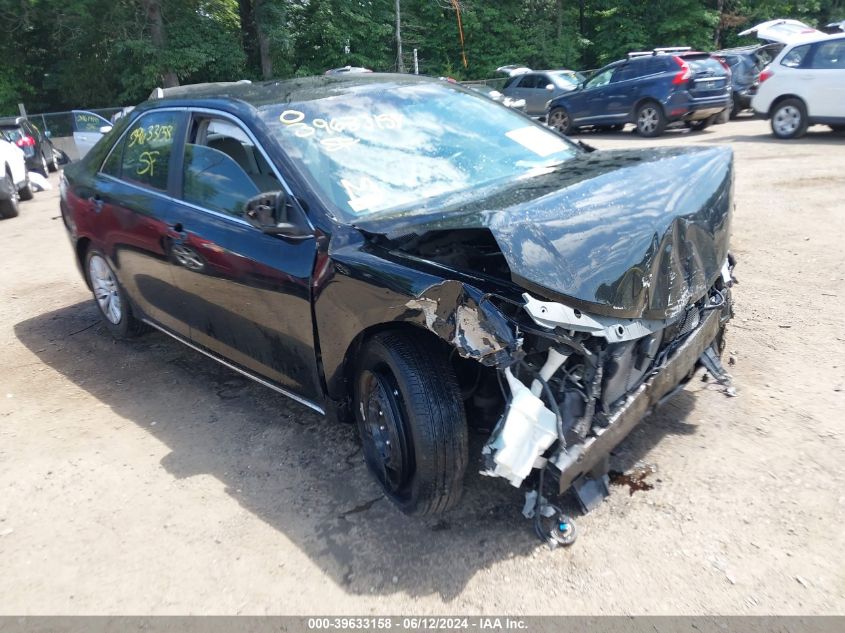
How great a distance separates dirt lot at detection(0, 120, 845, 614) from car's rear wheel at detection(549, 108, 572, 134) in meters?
12.8

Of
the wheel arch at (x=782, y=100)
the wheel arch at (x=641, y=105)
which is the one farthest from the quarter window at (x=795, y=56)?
the wheel arch at (x=641, y=105)

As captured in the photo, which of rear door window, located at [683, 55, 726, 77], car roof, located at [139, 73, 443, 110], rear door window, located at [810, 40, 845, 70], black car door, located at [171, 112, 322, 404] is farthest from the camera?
rear door window, located at [683, 55, 726, 77]

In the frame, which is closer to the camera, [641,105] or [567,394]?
Result: [567,394]

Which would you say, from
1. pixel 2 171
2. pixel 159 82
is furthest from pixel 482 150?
pixel 159 82

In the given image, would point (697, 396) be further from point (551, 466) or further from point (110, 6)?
point (110, 6)

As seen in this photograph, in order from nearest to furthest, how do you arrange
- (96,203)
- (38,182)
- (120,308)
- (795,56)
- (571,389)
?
(571,389), (96,203), (120,308), (795,56), (38,182)

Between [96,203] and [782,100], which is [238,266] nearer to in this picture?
A: [96,203]

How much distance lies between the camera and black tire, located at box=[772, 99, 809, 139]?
40.7 ft

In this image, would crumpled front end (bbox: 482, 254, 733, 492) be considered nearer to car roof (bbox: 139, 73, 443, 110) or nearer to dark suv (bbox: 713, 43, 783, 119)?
car roof (bbox: 139, 73, 443, 110)

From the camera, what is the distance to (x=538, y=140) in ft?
14.2

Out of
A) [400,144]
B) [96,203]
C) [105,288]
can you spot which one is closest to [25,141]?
[105,288]

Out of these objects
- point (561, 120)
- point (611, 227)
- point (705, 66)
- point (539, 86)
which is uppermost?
point (611, 227)

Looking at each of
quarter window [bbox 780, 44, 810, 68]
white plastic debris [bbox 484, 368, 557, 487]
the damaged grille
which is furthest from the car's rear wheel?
white plastic debris [bbox 484, 368, 557, 487]

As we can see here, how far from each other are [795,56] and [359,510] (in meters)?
12.6
